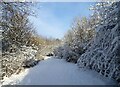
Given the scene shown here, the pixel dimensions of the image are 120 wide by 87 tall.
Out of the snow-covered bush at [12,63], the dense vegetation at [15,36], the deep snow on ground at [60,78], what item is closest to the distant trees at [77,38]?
the dense vegetation at [15,36]

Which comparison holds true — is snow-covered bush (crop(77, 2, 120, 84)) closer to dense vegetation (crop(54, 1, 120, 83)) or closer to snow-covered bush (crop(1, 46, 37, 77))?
dense vegetation (crop(54, 1, 120, 83))

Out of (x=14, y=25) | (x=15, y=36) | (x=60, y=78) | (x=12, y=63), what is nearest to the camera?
(x=60, y=78)

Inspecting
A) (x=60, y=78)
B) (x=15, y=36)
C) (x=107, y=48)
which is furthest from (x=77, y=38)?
(x=107, y=48)

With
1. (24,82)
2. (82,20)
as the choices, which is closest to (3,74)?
(24,82)

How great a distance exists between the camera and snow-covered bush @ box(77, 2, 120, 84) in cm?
924

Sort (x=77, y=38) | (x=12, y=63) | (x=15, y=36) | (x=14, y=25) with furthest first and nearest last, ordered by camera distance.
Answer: (x=15, y=36) < (x=14, y=25) < (x=77, y=38) < (x=12, y=63)

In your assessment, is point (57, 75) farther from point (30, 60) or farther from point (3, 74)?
point (30, 60)

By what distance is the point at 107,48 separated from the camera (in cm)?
977

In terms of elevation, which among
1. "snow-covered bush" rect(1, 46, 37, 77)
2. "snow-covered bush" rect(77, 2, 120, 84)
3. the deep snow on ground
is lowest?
the deep snow on ground

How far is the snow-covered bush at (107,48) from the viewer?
924 cm

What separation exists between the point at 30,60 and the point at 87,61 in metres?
5.21

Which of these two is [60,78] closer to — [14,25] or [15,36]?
[14,25]

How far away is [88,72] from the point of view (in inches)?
447

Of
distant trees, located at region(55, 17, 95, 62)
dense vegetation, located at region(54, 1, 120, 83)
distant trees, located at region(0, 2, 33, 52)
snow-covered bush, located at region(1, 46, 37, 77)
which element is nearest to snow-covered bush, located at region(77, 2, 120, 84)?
dense vegetation, located at region(54, 1, 120, 83)
